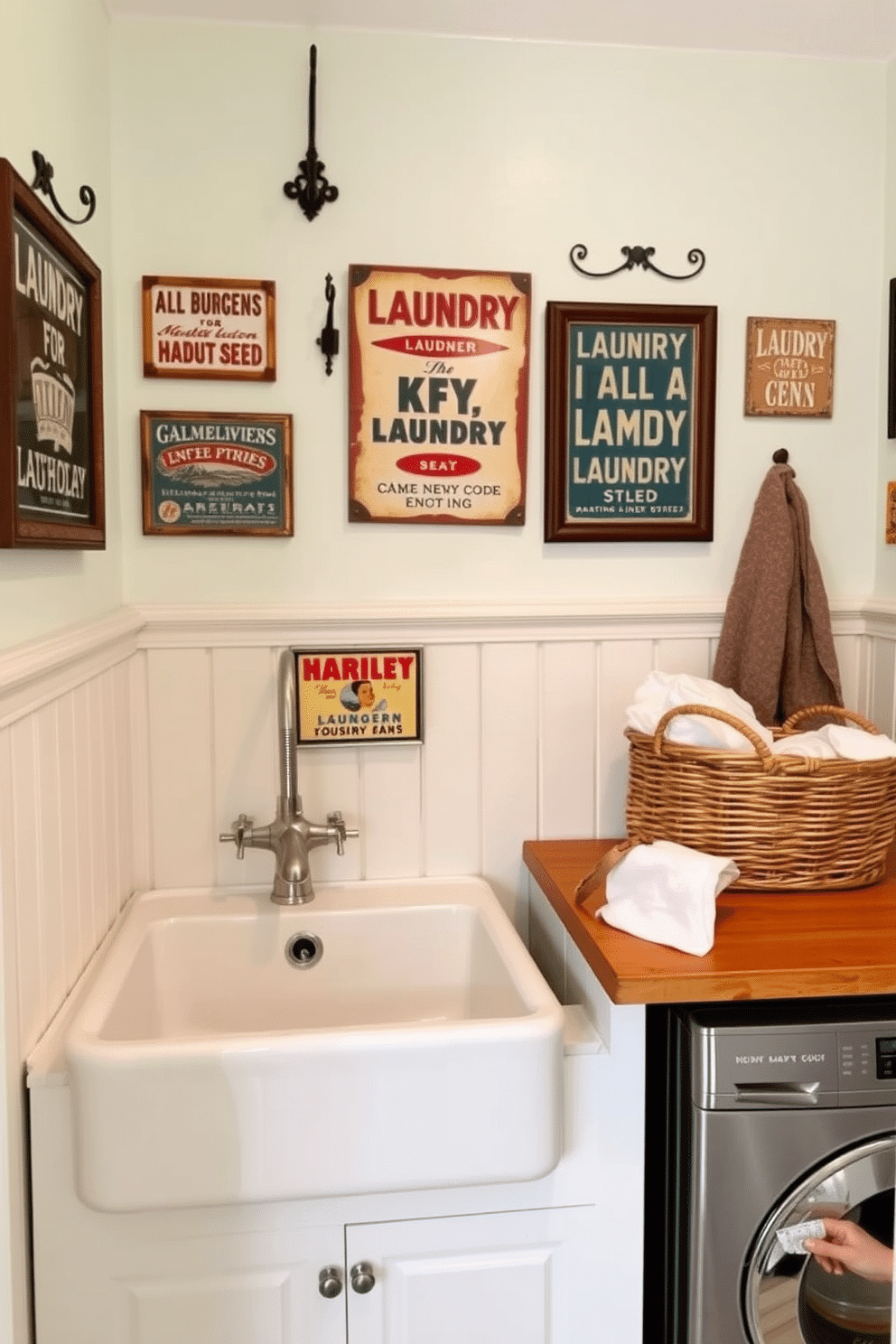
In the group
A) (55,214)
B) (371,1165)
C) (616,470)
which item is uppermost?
(55,214)

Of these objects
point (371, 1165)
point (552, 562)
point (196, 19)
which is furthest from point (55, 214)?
point (371, 1165)

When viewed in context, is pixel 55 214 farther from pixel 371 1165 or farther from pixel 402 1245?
pixel 402 1245

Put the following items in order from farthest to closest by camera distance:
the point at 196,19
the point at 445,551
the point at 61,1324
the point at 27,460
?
the point at 445,551 → the point at 196,19 → the point at 61,1324 → the point at 27,460

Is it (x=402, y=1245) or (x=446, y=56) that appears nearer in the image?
(x=402, y=1245)

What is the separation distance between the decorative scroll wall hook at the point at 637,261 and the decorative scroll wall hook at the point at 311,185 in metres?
0.41

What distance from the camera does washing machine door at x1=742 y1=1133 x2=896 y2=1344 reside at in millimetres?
1364

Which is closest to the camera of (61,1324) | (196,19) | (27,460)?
(27,460)

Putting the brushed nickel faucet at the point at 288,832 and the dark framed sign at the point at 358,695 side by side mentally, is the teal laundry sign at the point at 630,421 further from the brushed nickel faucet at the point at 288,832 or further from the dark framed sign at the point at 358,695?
the brushed nickel faucet at the point at 288,832

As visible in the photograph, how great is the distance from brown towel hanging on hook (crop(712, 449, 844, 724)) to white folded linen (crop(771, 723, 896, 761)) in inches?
8.6

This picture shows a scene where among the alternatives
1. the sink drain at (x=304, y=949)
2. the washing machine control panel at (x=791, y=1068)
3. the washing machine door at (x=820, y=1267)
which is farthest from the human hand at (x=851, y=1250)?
the sink drain at (x=304, y=949)

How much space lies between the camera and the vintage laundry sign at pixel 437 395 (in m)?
1.83

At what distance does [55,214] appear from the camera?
1.41 meters

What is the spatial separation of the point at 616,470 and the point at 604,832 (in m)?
0.63

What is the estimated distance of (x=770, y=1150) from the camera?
1.35 meters
